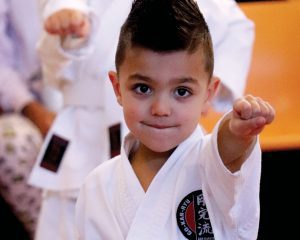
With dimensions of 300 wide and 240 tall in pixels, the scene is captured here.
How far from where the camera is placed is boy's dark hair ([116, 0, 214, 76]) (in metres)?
0.62

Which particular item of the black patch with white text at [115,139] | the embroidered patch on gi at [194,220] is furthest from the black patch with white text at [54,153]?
the embroidered patch on gi at [194,220]

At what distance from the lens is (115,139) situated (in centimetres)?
106

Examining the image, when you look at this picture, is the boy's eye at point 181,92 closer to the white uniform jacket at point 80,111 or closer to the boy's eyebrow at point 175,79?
the boy's eyebrow at point 175,79

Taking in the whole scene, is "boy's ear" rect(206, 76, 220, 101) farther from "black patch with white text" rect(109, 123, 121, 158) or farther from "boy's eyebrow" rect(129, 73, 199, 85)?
"black patch with white text" rect(109, 123, 121, 158)

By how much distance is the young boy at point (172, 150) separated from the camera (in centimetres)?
62

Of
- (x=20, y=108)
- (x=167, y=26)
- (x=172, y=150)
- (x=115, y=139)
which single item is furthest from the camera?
(x=20, y=108)

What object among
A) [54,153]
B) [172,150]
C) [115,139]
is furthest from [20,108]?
[172,150]

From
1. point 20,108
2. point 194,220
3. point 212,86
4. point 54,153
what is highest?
point 212,86

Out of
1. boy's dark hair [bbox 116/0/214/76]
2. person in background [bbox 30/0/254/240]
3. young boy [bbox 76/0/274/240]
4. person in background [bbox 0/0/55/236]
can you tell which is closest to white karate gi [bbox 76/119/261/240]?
young boy [bbox 76/0/274/240]

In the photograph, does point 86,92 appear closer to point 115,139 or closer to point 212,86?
point 115,139

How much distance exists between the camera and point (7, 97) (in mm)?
1644

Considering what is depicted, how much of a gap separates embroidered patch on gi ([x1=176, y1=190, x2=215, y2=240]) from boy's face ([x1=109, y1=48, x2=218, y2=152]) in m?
0.07

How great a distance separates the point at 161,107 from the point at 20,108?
106 cm

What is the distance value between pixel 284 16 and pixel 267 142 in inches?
18.8
